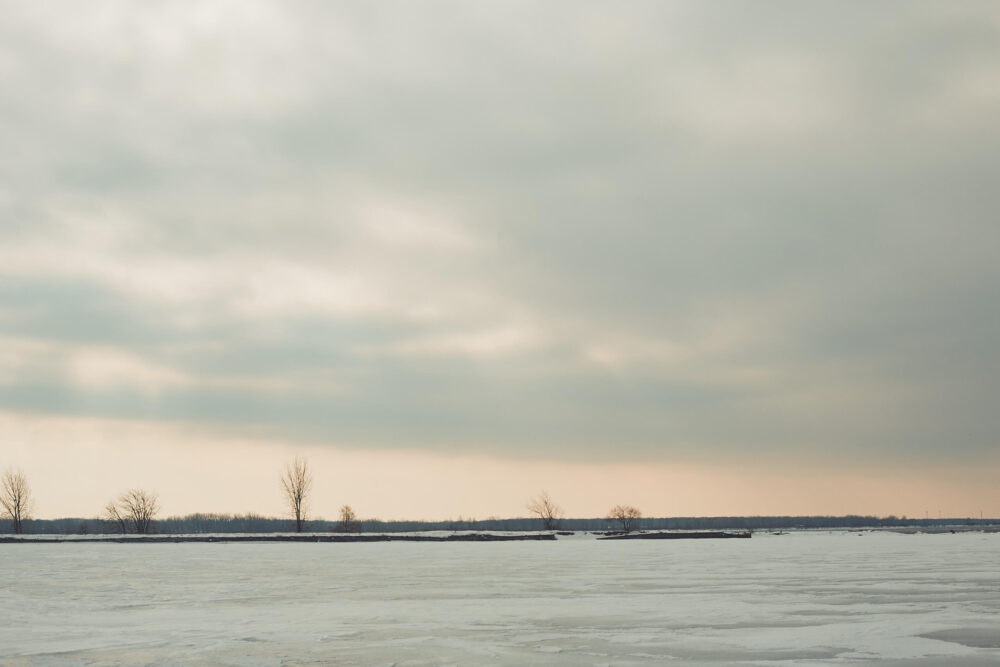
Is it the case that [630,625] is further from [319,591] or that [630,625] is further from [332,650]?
[319,591]

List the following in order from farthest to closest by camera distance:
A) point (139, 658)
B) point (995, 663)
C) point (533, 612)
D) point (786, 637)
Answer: point (533, 612) → point (786, 637) → point (139, 658) → point (995, 663)

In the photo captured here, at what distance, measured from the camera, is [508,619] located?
18.1 metres

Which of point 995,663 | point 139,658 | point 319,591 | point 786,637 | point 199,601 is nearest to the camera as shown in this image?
point 995,663

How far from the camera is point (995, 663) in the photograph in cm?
A: 1156

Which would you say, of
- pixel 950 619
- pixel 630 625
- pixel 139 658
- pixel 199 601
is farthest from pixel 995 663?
pixel 199 601

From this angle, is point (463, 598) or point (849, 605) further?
point (463, 598)

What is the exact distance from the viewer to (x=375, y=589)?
27.0 m

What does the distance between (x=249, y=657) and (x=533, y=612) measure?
7917mm

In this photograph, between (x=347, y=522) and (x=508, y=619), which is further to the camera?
(x=347, y=522)

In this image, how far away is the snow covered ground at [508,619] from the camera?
43.1 feet

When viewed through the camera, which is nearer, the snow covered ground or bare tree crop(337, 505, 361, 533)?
the snow covered ground

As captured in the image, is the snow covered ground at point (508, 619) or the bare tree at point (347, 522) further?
the bare tree at point (347, 522)

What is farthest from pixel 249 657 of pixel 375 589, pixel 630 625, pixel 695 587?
pixel 695 587

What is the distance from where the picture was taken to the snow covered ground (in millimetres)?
13133
